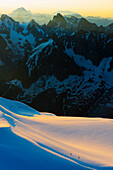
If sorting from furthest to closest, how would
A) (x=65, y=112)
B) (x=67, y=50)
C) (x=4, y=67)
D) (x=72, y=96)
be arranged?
(x=4, y=67)
(x=67, y=50)
(x=72, y=96)
(x=65, y=112)

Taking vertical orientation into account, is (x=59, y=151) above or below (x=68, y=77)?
above

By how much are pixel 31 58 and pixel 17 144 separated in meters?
166

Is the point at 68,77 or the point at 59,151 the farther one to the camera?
the point at 68,77

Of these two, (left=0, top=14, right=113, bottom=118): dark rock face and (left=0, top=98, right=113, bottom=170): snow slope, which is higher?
(left=0, top=98, right=113, bottom=170): snow slope

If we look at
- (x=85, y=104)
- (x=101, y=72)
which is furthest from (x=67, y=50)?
(x=85, y=104)

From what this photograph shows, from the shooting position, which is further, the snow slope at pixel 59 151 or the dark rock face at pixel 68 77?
the dark rock face at pixel 68 77

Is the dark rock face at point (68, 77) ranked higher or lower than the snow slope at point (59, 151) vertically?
lower

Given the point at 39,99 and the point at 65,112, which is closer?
the point at 65,112

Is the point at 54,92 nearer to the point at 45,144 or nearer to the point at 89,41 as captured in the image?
the point at 89,41

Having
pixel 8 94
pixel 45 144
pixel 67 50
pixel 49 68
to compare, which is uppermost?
pixel 45 144

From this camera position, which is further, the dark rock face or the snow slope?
the dark rock face

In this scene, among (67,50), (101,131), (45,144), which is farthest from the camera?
(67,50)

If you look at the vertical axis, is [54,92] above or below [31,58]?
below

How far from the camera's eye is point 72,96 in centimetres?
13250
